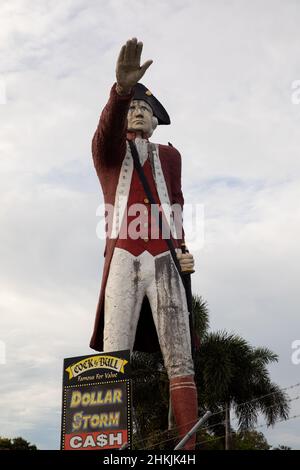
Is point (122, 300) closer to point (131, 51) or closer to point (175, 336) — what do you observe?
point (175, 336)

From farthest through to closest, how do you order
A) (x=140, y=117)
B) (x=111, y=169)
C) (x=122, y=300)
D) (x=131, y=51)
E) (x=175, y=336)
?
(x=140, y=117) → (x=111, y=169) → (x=122, y=300) → (x=175, y=336) → (x=131, y=51)

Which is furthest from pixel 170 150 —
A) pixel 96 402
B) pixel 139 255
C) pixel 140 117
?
pixel 96 402

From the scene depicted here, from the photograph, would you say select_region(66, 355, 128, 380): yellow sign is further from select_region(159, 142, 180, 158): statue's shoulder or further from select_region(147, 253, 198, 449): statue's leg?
select_region(159, 142, 180, 158): statue's shoulder

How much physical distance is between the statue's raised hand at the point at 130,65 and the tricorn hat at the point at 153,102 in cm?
218

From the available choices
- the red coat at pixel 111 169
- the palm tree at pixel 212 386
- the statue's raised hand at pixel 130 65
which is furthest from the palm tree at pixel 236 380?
the statue's raised hand at pixel 130 65

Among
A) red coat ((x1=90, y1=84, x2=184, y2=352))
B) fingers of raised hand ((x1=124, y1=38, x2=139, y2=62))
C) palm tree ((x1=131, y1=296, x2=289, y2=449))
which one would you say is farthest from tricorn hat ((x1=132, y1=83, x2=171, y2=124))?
palm tree ((x1=131, y1=296, x2=289, y2=449))

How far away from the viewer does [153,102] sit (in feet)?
33.5

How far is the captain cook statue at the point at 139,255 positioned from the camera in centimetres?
796

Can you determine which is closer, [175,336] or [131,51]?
[131,51]

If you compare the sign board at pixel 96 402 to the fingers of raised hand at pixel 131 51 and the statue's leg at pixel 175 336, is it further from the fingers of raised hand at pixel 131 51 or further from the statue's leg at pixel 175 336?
the fingers of raised hand at pixel 131 51

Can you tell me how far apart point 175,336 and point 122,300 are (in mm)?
860

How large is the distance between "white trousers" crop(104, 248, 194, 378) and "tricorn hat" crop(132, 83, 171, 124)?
2.65m
